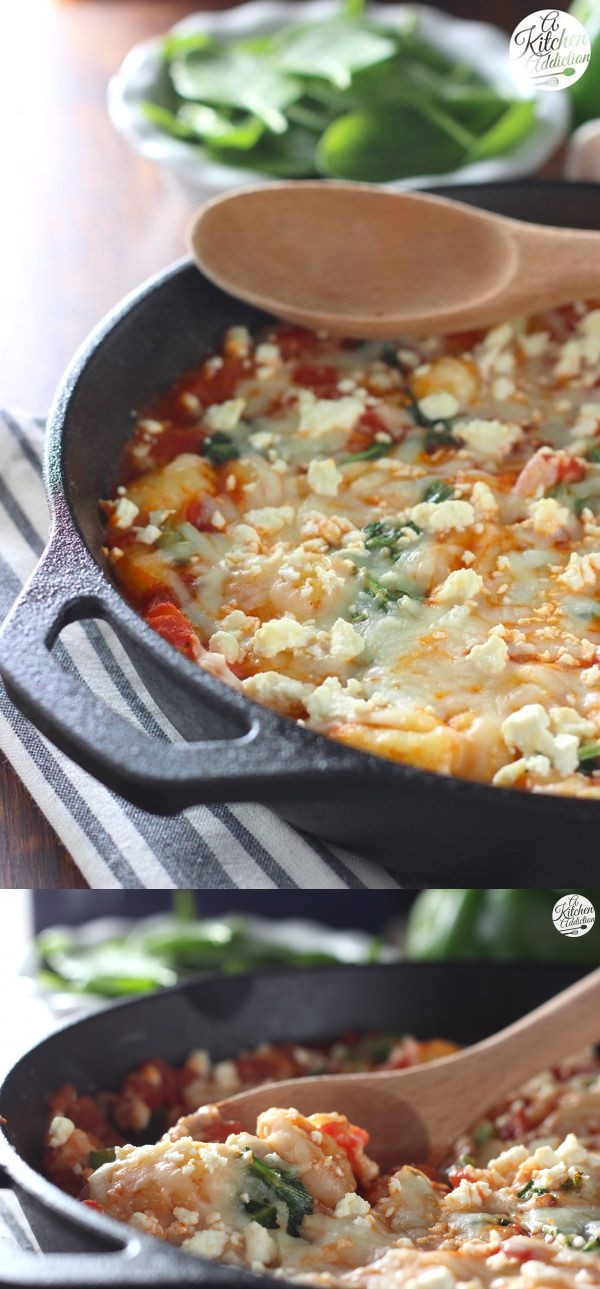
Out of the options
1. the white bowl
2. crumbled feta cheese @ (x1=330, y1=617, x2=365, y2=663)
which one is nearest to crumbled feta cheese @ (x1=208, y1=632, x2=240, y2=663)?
crumbled feta cheese @ (x1=330, y1=617, x2=365, y2=663)

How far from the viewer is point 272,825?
64.8 inches

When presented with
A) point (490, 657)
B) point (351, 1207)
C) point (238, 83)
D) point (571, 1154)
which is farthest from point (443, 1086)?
point (238, 83)

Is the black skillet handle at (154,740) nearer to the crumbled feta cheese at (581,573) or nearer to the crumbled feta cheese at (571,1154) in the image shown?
the crumbled feta cheese at (581,573)

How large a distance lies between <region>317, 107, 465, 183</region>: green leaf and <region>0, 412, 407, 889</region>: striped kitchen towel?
123 cm

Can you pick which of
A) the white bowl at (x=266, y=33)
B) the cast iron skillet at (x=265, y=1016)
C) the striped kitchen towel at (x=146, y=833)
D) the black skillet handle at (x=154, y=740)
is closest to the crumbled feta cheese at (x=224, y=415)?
the striped kitchen towel at (x=146, y=833)

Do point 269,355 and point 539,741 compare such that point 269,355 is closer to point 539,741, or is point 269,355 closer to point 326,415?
point 326,415

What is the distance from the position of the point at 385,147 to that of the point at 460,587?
1312 mm

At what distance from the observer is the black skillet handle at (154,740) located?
127 centimetres

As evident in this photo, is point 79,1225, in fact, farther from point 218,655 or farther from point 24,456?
point 24,456

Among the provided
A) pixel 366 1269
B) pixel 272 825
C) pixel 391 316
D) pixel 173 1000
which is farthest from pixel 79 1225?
pixel 391 316

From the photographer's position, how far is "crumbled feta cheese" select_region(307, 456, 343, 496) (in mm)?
1782

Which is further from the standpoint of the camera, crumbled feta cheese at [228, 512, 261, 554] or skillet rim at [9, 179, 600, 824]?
crumbled feta cheese at [228, 512, 261, 554]

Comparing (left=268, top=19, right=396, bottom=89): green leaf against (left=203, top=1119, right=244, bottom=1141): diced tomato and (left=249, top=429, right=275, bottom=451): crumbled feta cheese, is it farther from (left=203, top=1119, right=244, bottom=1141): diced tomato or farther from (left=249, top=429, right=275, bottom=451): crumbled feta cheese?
(left=203, top=1119, right=244, bottom=1141): diced tomato

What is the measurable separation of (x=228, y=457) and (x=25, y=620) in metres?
0.52
